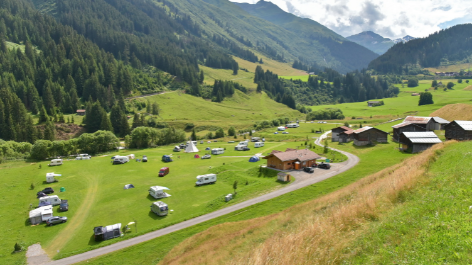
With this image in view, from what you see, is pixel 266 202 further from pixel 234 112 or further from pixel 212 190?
pixel 234 112

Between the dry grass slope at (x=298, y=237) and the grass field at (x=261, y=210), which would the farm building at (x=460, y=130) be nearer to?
the grass field at (x=261, y=210)

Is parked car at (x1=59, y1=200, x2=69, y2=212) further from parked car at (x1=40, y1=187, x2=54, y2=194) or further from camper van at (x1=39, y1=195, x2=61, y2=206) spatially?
parked car at (x1=40, y1=187, x2=54, y2=194)

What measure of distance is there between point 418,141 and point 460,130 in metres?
8.26

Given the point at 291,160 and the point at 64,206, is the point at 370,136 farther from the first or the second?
the point at 64,206

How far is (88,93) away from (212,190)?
15000cm

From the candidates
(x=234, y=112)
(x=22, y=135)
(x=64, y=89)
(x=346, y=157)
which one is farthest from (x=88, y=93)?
(x=346, y=157)

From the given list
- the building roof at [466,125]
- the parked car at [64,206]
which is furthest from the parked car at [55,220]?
the building roof at [466,125]

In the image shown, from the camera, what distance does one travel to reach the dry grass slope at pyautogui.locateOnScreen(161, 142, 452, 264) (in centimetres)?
1484

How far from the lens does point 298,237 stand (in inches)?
661

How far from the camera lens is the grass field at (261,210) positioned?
3244 cm

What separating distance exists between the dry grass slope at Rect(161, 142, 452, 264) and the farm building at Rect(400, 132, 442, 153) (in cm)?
3069

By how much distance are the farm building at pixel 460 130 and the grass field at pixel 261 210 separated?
11.7m

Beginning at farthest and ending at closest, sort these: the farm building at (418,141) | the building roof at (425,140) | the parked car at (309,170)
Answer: the farm building at (418,141) < the building roof at (425,140) < the parked car at (309,170)

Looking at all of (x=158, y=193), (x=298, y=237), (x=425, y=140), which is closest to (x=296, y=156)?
(x=425, y=140)
